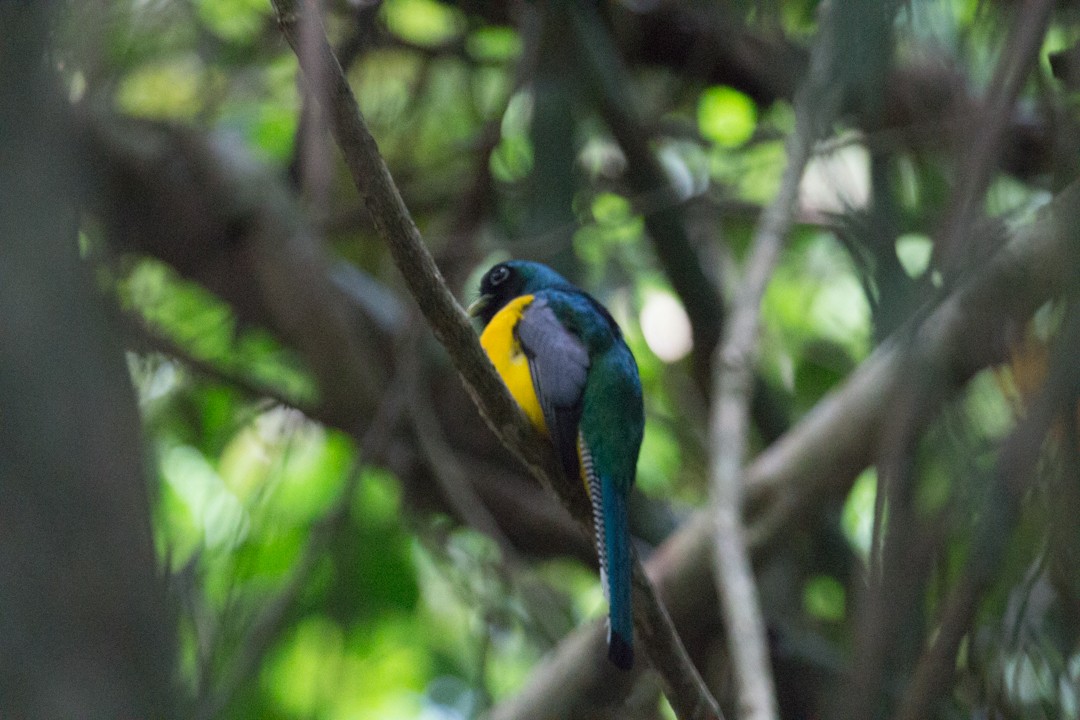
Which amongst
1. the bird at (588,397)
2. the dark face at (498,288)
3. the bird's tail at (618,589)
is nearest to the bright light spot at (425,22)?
the dark face at (498,288)

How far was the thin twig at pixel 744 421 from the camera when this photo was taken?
3.40 metres

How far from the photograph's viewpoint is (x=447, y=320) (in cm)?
272

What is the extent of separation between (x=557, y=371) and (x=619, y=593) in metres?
0.97

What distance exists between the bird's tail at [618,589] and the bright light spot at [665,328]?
3696 millimetres

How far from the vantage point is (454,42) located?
6.67 metres

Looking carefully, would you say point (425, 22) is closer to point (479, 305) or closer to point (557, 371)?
point (479, 305)

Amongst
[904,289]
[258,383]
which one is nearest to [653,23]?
[258,383]

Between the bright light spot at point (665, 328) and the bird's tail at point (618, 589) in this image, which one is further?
the bright light spot at point (665, 328)

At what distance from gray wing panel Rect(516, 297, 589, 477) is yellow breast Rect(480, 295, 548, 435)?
46 mm

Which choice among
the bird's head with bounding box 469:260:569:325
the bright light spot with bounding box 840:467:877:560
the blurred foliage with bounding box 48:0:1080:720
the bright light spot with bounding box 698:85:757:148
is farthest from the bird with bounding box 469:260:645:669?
the bright light spot with bounding box 698:85:757:148

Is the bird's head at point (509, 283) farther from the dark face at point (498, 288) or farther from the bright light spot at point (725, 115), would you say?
the bright light spot at point (725, 115)

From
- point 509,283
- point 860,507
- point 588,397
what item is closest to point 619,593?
point 588,397

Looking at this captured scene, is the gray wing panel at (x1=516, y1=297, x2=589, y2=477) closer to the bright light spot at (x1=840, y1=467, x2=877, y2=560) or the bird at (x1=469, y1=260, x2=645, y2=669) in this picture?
the bird at (x1=469, y1=260, x2=645, y2=669)

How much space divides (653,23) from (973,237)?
436 centimetres
